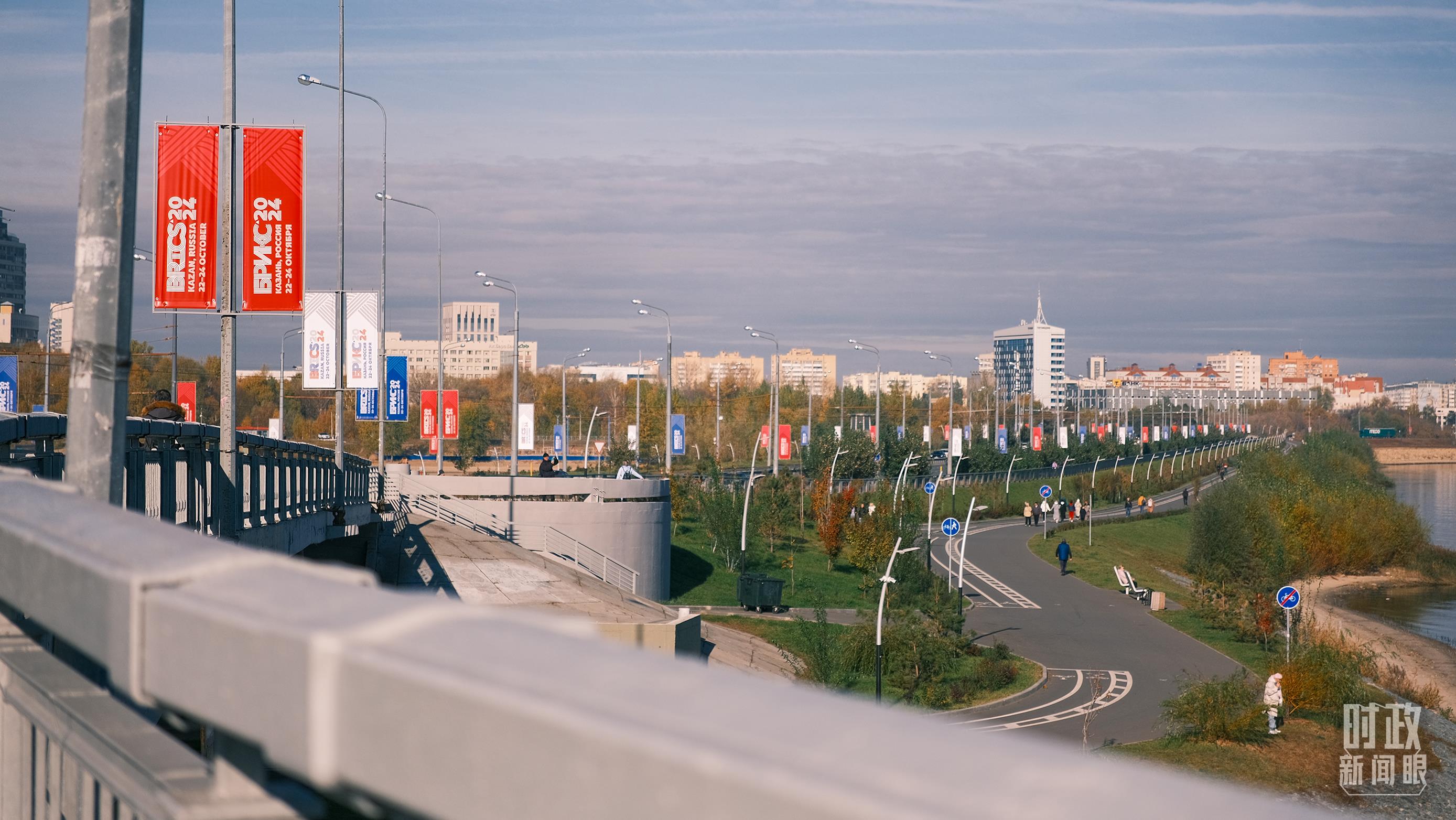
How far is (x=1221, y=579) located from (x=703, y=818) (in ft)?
175

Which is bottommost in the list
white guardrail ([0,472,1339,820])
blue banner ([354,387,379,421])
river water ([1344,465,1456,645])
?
river water ([1344,465,1456,645])

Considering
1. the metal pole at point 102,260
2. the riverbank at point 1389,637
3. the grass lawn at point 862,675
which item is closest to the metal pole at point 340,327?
the grass lawn at point 862,675

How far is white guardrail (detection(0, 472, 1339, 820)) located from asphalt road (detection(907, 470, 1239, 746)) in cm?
1757

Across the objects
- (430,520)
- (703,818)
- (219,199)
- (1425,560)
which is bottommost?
(1425,560)

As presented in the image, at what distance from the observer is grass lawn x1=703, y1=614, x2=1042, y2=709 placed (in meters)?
32.9

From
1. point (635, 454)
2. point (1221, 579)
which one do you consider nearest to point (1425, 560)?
point (1221, 579)

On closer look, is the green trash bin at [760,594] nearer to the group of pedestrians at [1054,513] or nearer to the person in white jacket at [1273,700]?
the person in white jacket at [1273,700]

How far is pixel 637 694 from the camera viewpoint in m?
1.23

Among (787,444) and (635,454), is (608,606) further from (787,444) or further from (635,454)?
(635,454)

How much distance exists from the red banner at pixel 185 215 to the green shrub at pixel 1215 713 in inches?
859

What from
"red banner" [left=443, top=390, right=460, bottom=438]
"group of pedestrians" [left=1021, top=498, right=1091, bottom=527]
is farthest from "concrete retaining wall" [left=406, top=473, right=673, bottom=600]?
"group of pedestrians" [left=1021, top=498, right=1091, bottom=527]

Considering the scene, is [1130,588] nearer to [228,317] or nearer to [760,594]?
[760,594]

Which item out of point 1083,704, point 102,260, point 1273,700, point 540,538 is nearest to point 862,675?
point 1083,704

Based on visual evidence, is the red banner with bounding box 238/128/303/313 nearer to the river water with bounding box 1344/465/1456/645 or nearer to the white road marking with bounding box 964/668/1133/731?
the white road marking with bounding box 964/668/1133/731
